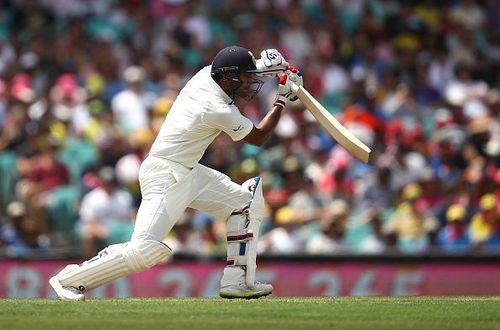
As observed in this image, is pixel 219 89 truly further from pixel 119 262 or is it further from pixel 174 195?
pixel 119 262

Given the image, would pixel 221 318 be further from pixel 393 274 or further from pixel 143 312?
pixel 393 274

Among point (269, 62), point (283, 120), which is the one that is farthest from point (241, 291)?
point (283, 120)

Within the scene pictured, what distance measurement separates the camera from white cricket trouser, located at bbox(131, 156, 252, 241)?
8.64m

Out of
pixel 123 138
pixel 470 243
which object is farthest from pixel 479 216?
pixel 123 138

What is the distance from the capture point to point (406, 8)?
1700 centimetres

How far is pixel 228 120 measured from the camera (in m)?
8.71

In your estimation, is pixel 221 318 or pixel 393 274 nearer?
pixel 221 318

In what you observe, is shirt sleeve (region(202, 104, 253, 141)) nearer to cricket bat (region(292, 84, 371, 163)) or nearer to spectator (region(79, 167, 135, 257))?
cricket bat (region(292, 84, 371, 163))

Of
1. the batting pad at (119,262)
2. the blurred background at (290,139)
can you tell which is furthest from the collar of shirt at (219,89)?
the blurred background at (290,139)

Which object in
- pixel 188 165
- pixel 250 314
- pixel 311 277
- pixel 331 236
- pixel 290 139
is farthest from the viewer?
pixel 290 139

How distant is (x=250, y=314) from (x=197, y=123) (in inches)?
61.7

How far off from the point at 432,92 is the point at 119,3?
4.22m

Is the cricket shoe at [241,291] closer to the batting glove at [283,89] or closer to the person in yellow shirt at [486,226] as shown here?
the batting glove at [283,89]

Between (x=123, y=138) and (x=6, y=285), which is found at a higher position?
(x=123, y=138)
